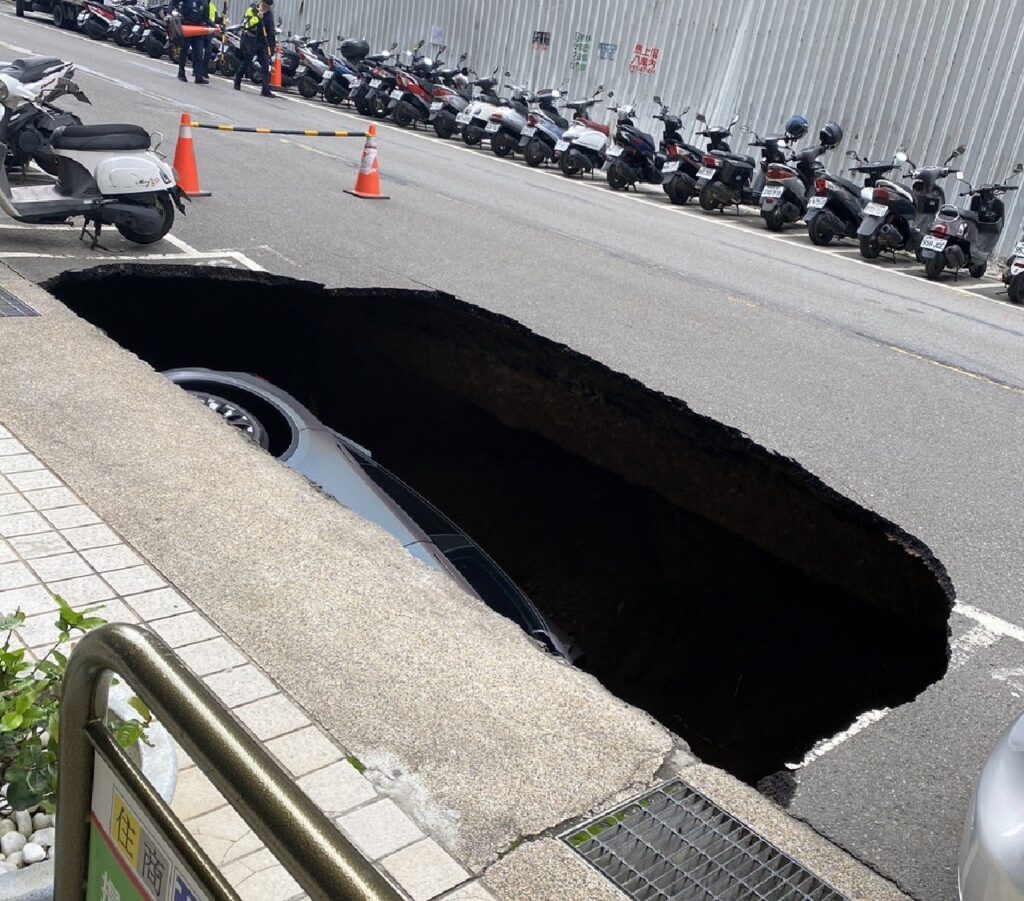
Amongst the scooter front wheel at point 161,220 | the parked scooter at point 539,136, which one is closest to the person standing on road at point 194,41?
the parked scooter at point 539,136

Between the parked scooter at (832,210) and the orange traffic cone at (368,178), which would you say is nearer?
the orange traffic cone at (368,178)

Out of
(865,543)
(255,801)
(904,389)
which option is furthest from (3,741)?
(904,389)

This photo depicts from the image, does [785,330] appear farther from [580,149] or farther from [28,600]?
[580,149]

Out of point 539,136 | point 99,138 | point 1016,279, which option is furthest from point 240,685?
point 539,136

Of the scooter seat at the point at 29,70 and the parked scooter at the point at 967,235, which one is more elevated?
the scooter seat at the point at 29,70

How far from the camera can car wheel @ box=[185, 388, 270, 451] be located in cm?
524

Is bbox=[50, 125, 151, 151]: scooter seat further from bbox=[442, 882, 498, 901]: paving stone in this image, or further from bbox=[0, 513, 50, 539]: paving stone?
bbox=[442, 882, 498, 901]: paving stone

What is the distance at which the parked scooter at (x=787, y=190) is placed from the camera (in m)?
15.4

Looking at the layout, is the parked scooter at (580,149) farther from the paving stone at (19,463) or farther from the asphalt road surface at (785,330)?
the paving stone at (19,463)

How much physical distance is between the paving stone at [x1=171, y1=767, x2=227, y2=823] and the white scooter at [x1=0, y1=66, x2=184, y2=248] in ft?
18.7

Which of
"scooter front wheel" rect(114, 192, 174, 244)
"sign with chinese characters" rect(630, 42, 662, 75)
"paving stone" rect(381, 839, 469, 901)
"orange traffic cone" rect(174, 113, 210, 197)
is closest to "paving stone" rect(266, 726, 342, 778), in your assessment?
"paving stone" rect(381, 839, 469, 901)

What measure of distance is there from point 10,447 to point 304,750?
88.4 inches

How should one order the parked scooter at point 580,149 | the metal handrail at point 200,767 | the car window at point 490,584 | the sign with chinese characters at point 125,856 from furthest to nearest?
the parked scooter at point 580,149, the car window at point 490,584, the sign with chinese characters at point 125,856, the metal handrail at point 200,767

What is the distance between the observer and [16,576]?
3389 mm
